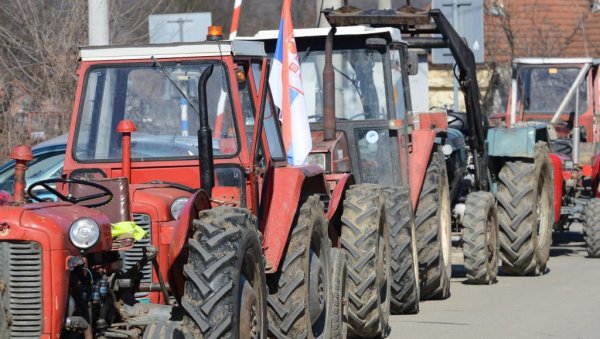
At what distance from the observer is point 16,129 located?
1688 cm

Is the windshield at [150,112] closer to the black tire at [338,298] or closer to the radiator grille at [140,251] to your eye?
the radiator grille at [140,251]

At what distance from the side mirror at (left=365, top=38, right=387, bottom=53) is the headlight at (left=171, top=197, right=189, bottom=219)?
473cm

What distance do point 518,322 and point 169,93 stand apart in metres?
4.37

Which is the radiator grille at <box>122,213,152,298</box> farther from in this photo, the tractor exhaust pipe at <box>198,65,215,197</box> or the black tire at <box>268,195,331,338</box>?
the black tire at <box>268,195,331,338</box>

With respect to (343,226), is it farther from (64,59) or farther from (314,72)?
(64,59)

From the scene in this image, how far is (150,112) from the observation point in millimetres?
8023

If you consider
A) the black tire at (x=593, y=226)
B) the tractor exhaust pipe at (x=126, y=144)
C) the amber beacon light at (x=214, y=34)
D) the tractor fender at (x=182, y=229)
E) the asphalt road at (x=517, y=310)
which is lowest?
the asphalt road at (x=517, y=310)

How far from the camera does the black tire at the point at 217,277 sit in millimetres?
6512

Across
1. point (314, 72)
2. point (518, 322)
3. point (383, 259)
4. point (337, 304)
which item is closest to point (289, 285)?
point (337, 304)

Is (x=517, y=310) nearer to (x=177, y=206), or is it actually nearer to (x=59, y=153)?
(x=177, y=206)

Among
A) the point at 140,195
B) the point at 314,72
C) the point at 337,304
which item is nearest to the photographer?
the point at 140,195

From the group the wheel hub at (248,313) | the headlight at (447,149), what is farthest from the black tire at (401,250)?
the wheel hub at (248,313)

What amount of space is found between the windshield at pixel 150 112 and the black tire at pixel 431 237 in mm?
4763

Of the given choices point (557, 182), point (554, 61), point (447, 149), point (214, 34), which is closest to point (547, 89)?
point (554, 61)
